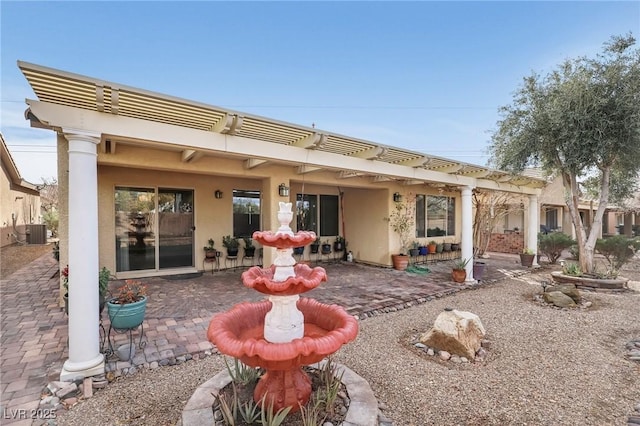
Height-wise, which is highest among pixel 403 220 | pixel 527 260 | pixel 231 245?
pixel 403 220

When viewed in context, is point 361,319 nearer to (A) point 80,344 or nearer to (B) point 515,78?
(A) point 80,344

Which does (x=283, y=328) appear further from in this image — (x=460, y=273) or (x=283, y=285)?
(x=460, y=273)

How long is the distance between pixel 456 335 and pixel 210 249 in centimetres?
615

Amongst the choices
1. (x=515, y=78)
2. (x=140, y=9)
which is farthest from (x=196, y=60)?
(x=515, y=78)

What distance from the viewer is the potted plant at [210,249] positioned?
7.60 metres

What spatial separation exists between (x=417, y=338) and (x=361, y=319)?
0.98m

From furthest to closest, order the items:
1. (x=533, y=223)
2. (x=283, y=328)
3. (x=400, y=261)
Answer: (x=533, y=223) → (x=400, y=261) → (x=283, y=328)

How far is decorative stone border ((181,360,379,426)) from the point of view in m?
2.13

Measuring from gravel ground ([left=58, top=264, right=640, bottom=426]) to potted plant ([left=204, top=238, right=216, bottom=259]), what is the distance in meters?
4.52

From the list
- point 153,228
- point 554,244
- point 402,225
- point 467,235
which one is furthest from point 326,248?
point 554,244

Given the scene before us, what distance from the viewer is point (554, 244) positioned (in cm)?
1020

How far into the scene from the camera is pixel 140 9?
7.27 metres

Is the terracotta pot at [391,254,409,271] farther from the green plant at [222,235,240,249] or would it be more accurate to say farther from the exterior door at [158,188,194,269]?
the exterior door at [158,188,194,269]

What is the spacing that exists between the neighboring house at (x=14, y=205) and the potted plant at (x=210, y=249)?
10419 millimetres
